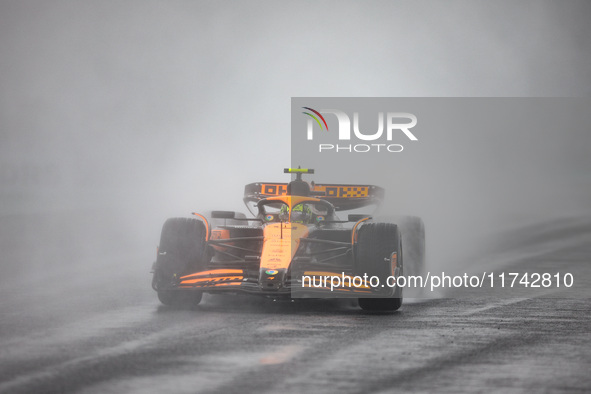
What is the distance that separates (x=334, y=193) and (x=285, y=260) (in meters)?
4.33

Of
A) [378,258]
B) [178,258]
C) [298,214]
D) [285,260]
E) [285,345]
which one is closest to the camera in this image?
[285,345]

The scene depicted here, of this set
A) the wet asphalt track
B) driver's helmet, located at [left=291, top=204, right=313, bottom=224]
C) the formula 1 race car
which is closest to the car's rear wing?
driver's helmet, located at [left=291, top=204, right=313, bottom=224]

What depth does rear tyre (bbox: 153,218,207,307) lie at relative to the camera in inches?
400

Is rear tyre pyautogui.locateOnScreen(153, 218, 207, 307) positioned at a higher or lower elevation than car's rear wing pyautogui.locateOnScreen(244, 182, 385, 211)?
lower

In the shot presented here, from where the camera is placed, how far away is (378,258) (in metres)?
10.1

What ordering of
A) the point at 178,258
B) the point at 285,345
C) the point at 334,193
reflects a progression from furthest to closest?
the point at 334,193 → the point at 178,258 → the point at 285,345

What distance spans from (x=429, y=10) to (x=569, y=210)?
34.8 m

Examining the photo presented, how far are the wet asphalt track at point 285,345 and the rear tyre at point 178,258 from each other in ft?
0.97

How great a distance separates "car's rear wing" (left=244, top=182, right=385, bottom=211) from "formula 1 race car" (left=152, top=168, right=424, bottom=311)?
2.28 meters

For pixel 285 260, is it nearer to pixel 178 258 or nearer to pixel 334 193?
pixel 178 258

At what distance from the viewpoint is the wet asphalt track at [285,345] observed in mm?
6004

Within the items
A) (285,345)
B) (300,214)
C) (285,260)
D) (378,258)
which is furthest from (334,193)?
(285,345)

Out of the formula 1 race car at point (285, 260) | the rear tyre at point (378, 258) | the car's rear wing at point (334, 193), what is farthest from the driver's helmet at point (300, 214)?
the car's rear wing at point (334, 193)

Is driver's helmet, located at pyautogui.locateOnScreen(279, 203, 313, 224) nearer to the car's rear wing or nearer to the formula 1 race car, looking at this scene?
the formula 1 race car
